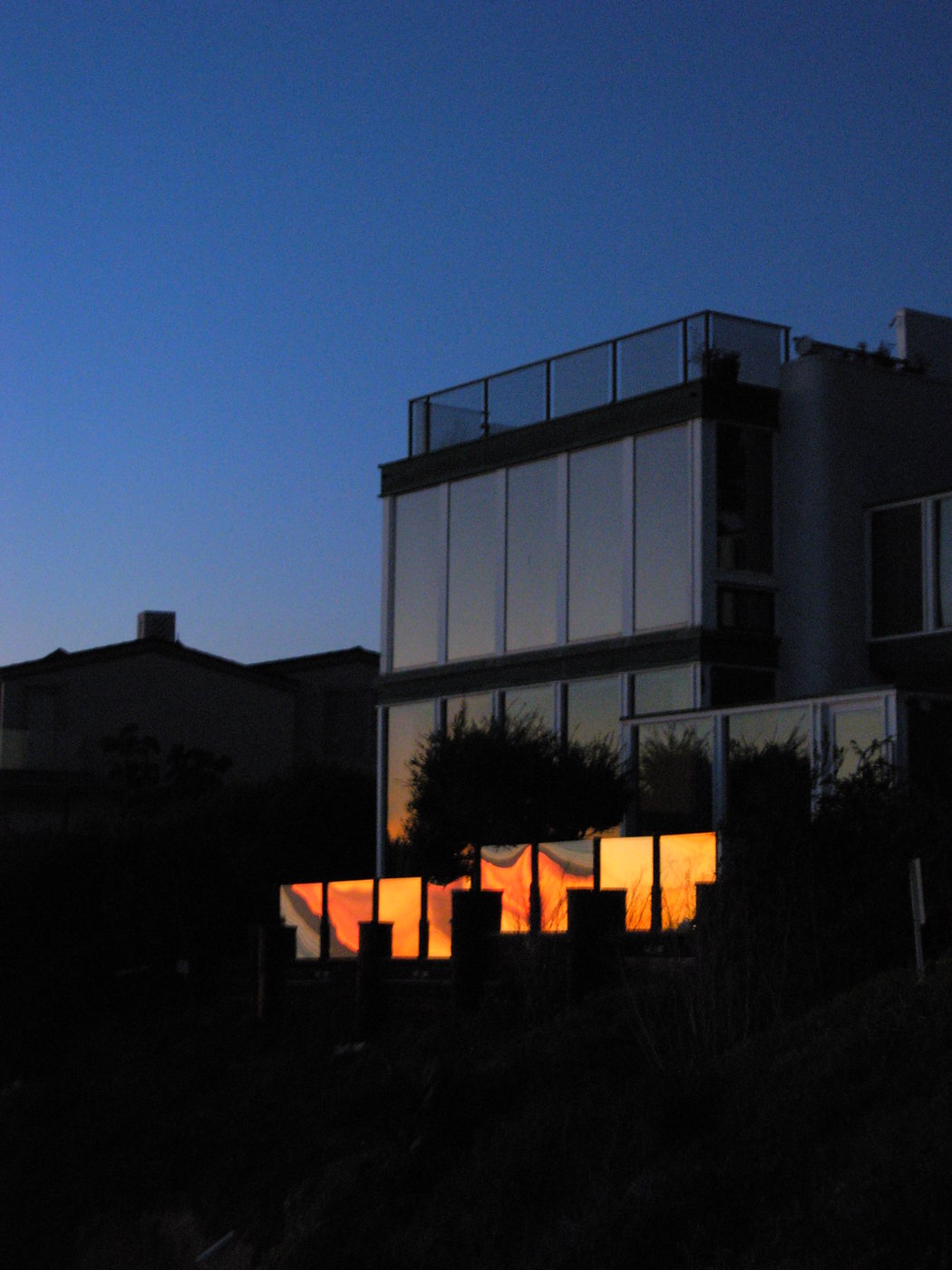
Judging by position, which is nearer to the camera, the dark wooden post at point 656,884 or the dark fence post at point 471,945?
the dark fence post at point 471,945

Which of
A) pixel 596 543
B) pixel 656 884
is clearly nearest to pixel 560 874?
pixel 656 884

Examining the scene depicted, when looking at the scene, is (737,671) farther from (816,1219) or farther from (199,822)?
(816,1219)

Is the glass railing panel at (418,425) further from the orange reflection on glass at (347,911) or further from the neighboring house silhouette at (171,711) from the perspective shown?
the neighboring house silhouette at (171,711)

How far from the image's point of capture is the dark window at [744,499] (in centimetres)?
2419

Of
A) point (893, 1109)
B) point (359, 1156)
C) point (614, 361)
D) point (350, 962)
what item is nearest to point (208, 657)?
point (614, 361)

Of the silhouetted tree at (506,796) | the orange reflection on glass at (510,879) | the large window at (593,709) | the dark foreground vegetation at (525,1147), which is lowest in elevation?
the dark foreground vegetation at (525,1147)

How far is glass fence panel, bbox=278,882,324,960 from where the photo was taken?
2120cm

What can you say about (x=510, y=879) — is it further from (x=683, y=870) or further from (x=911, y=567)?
(x=911, y=567)

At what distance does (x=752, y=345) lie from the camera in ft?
81.6

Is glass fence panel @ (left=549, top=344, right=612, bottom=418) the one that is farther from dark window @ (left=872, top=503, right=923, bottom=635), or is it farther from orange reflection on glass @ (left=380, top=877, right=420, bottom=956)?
orange reflection on glass @ (left=380, top=877, right=420, bottom=956)

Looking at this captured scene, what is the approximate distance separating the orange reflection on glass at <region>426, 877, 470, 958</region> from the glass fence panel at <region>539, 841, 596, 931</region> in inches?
42.3

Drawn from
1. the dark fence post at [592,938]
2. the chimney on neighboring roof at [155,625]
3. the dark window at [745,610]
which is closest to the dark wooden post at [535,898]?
the dark fence post at [592,938]

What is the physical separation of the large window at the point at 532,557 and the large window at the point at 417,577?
5.00ft

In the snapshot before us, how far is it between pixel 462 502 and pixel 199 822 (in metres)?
7.34
